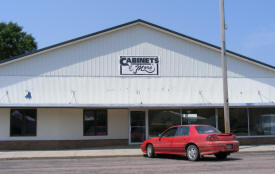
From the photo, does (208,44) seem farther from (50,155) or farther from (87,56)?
(50,155)

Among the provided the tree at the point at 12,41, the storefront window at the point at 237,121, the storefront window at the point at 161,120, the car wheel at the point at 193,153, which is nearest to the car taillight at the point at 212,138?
the car wheel at the point at 193,153

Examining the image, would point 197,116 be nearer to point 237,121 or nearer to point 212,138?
point 237,121

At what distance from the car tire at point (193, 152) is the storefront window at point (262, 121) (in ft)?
32.9

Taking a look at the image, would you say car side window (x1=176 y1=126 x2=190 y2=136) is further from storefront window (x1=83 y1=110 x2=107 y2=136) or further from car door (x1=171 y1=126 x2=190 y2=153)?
storefront window (x1=83 y1=110 x2=107 y2=136)

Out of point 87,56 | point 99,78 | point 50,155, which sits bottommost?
point 50,155

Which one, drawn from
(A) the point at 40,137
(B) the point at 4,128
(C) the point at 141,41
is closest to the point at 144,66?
(C) the point at 141,41

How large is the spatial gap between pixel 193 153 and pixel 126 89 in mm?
9027

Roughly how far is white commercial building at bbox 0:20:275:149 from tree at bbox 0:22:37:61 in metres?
28.0

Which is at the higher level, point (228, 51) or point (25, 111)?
point (228, 51)

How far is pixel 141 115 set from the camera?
22594 mm

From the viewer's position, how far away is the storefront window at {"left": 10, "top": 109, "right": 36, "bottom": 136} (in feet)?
69.4

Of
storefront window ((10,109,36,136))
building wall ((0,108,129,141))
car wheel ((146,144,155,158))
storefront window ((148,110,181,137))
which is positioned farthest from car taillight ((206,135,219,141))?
storefront window ((10,109,36,136))

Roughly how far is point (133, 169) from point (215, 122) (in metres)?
12.2

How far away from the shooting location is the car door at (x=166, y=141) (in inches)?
602
